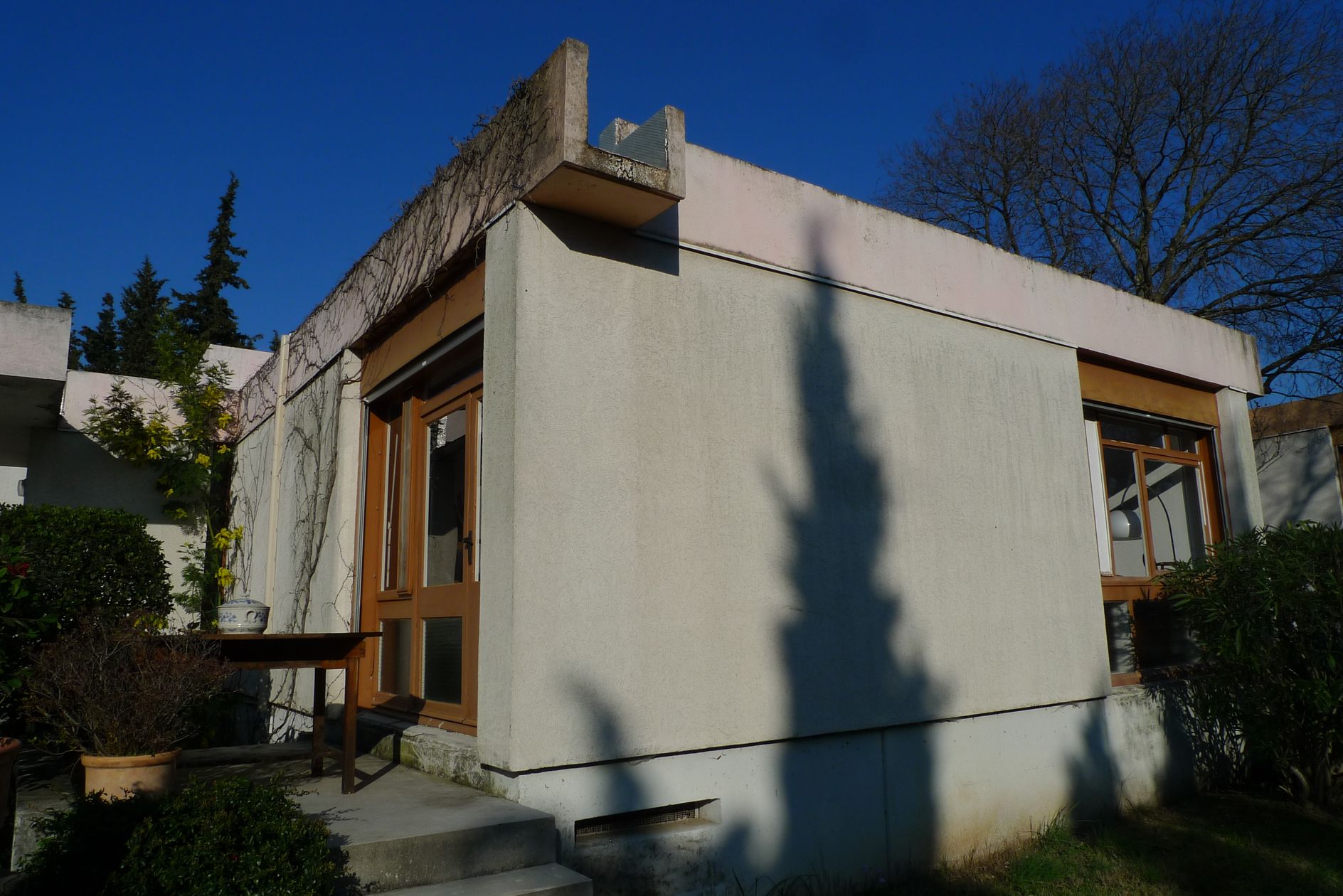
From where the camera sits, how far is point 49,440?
9.06 meters

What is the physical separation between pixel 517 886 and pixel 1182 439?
7.30m

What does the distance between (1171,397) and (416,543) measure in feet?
20.7

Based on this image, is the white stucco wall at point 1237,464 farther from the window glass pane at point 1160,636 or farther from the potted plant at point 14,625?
the potted plant at point 14,625

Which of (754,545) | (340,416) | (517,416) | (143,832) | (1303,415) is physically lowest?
(143,832)

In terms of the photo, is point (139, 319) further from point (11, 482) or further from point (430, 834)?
point (430, 834)

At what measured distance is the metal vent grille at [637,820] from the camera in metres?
4.20

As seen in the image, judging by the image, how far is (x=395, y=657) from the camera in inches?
235

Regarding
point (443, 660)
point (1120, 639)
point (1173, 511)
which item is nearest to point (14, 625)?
point (443, 660)

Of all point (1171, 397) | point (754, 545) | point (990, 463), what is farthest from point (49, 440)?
point (1171, 397)

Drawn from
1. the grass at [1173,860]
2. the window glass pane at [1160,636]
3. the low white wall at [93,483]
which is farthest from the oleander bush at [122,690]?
the window glass pane at [1160,636]

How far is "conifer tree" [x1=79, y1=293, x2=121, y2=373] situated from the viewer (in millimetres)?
29562

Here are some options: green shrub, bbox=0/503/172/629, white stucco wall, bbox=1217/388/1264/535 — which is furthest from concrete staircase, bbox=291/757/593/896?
white stucco wall, bbox=1217/388/1264/535

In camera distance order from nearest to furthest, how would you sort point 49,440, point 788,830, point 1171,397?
point 788,830
point 1171,397
point 49,440

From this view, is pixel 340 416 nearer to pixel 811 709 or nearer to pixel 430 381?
pixel 430 381
